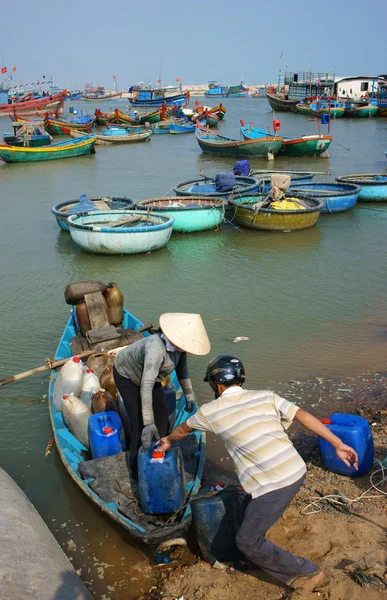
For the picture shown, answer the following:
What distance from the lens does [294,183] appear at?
1644cm

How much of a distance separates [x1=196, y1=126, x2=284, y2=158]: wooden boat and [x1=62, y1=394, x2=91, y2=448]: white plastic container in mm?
21550

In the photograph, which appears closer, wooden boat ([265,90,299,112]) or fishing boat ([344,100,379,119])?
fishing boat ([344,100,379,119])

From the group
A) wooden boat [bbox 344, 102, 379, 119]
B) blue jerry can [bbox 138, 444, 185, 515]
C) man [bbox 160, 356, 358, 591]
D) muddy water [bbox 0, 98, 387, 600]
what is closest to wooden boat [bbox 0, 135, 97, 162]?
muddy water [bbox 0, 98, 387, 600]

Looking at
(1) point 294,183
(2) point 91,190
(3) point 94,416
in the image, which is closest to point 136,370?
(3) point 94,416

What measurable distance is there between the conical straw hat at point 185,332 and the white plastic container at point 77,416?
1759 millimetres

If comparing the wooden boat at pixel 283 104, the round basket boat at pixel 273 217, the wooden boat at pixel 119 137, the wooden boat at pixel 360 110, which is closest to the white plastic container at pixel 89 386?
the round basket boat at pixel 273 217

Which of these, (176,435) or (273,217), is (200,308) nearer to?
(273,217)

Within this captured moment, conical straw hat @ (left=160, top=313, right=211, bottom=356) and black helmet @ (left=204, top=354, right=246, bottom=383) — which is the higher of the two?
black helmet @ (left=204, top=354, right=246, bottom=383)

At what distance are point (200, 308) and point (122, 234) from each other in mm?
3159

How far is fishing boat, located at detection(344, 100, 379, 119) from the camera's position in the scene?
2047 inches

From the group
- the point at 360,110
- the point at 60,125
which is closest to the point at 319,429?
the point at 60,125

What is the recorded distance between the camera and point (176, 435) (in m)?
3.41

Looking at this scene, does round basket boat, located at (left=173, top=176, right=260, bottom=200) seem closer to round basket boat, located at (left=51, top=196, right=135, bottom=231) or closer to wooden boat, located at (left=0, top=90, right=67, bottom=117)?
round basket boat, located at (left=51, top=196, right=135, bottom=231)

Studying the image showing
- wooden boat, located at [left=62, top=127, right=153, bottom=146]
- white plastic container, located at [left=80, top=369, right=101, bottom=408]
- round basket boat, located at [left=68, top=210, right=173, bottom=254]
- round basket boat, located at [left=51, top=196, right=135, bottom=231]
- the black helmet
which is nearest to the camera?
the black helmet
